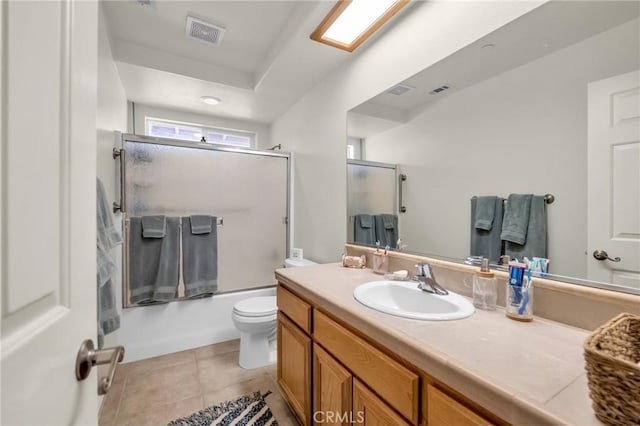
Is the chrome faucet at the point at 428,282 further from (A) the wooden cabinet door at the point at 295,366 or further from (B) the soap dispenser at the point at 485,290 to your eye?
(A) the wooden cabinet door at the point at 295,366

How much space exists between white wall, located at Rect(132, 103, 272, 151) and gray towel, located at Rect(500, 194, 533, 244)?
246 centimetres

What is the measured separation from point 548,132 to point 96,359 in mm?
1451

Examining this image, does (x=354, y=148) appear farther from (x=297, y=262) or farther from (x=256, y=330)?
(x=256, y=330)

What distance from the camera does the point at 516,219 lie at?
107 cm

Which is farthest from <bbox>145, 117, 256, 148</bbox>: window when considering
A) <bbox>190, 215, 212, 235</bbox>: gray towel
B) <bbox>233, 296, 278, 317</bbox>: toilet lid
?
<bbox>233, 296, 278, 317</bbox>: toilet lid

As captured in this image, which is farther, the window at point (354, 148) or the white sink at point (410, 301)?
the window at point (354, 148)

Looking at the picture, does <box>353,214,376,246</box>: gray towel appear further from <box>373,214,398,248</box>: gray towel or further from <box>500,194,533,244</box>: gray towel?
<box>500,194,533,244</box>: gray towel

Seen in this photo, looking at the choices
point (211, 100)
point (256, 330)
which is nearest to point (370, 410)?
point (256, 330)

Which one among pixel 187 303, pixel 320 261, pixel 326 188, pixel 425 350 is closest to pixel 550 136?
pixel 425 350

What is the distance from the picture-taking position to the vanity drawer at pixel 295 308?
130 cm

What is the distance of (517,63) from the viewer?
1054mm

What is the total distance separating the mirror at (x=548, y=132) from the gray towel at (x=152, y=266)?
2077 mm

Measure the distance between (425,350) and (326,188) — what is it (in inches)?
66.3

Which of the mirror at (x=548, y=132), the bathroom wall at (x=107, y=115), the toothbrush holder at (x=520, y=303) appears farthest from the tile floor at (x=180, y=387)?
the mirror at (x=548, y=132)
